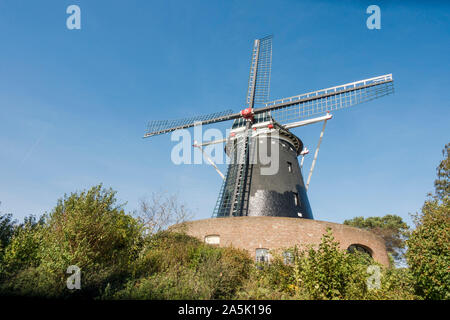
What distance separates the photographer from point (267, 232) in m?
15.5

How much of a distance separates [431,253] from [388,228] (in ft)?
115

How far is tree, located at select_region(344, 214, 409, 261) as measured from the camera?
125ft

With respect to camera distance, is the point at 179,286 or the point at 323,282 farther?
the point at 179,286

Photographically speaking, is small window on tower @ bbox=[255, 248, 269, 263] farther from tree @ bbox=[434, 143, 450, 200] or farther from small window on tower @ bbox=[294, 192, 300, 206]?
tree @ bbox=[434, 143, 450, 200]

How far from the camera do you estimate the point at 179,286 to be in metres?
9.63

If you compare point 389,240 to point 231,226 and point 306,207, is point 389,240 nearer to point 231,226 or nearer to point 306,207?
point 306,207

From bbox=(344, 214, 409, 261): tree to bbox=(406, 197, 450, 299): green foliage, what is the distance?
31702 millimetres

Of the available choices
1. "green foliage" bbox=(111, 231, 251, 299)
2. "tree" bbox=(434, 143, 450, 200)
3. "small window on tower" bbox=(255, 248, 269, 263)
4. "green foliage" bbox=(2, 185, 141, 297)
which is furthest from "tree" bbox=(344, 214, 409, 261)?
"green foliage" bbox=(2, 185, 141, 297)

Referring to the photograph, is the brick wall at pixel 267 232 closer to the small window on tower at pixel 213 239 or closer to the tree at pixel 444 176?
the small window on tower at pixel 213 239

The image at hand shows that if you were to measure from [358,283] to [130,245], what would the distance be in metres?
9.26
